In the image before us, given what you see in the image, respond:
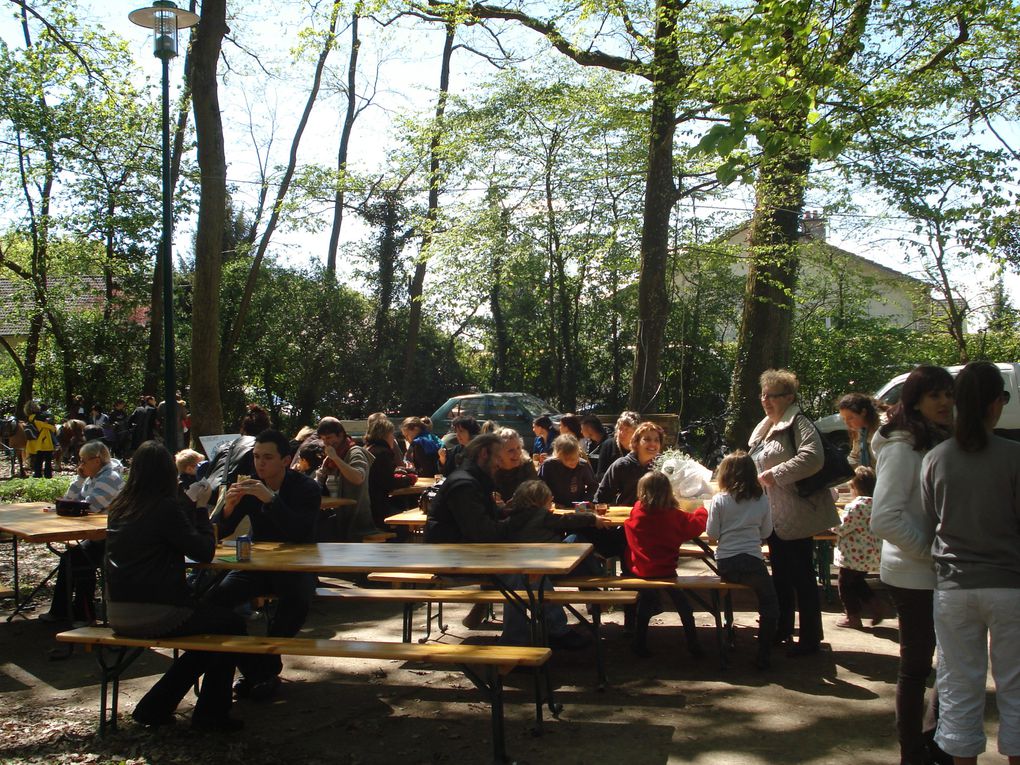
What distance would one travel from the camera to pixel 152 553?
4.39 meters

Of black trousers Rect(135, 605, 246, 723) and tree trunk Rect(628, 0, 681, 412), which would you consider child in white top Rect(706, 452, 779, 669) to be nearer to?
black trousers Rect(135, 605, 246, 723)

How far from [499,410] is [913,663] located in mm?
15590

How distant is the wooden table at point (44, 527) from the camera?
5762 millimetres

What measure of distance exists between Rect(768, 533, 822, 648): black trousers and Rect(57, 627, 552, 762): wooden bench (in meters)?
2.04

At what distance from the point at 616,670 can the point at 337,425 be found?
3491 mm

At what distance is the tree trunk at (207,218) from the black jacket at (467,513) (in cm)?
713

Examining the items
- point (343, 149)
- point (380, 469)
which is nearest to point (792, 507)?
point (380, 469)

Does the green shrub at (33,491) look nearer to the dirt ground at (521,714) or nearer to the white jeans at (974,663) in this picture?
A: the dirt ground at (521,714)

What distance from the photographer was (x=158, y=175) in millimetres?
22172

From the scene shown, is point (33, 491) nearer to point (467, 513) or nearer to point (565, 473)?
point (565, 473)

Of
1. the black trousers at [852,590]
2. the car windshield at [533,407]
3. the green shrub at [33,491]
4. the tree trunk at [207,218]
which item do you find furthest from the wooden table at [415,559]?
the car windshield at [533,407]

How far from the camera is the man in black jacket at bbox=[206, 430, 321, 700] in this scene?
5121 millimetres

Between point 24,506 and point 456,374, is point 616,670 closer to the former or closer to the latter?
point 24,506

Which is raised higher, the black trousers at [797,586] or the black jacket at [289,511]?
the black jacket at [289,511]
